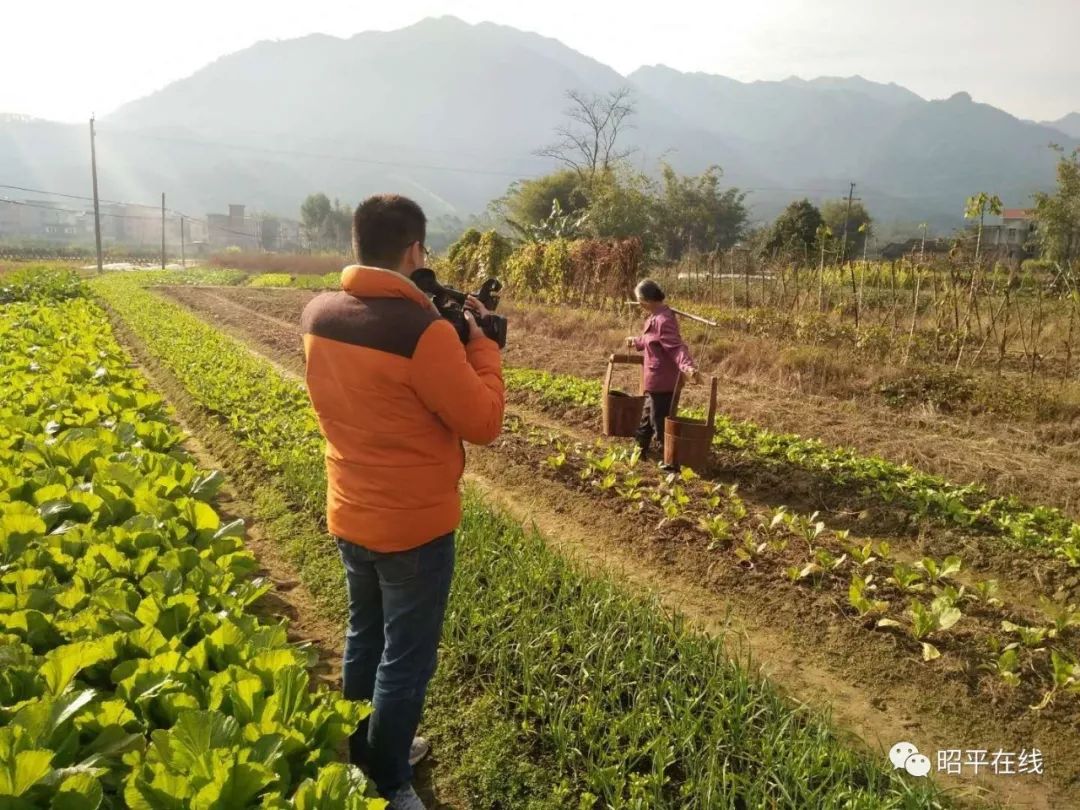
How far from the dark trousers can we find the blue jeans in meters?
4.16

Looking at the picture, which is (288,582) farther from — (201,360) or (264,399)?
(201,360)

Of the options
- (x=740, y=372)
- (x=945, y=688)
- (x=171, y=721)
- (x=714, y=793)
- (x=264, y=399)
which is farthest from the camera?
(x=740, y=372)

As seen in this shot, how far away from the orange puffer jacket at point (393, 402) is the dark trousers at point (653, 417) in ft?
13.6

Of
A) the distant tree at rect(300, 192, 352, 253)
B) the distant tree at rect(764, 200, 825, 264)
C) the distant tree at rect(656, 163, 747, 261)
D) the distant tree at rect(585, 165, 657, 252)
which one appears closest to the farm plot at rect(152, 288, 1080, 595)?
the distant tree at rect(585, 165, 657, 252)

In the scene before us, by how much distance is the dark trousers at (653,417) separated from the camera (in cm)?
623

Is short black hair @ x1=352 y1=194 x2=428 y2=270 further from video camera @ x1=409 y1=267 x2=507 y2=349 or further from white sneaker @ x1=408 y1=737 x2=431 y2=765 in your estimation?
white sneaker @ x1=408 y1=737 x2=431 y2=765

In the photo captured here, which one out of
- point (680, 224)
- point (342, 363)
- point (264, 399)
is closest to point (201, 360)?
point (264, 399)

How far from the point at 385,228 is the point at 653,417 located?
4.59 m

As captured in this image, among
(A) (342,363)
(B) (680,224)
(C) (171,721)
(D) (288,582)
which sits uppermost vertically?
(B) (680,224)

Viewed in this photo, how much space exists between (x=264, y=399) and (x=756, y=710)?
6.48m

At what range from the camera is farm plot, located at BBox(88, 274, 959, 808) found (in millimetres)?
2426

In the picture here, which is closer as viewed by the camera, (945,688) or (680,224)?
(945,688)

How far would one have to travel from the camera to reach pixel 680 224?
52188 millimetres

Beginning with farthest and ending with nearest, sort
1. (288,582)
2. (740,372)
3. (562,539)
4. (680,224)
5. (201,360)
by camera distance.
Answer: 1. (680,224)
2. (740,372)
3. (201,360)
4. (562,539)
5. (288,582)
